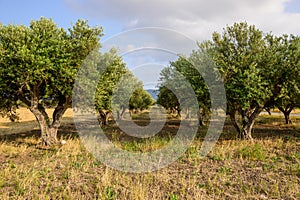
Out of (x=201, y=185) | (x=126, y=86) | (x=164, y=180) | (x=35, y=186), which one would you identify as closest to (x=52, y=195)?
(x=35, y=186)

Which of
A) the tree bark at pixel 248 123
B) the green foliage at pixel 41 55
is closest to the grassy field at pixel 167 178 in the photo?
the tree bark at pixel 248 123

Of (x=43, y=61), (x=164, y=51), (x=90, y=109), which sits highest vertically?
(x=164, y=51)

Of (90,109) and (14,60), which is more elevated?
(14,60)

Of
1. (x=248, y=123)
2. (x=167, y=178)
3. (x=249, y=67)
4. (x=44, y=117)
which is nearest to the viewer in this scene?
(x=167, y=178)

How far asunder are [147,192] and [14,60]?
13818 mm

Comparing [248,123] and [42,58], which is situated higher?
[42,58]

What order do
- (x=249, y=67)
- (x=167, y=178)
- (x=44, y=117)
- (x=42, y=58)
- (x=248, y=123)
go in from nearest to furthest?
1. (x=167, y=178)
2. (x=42, y=58)
3. (x=249, y=67)
4. (x=44, y=117)
5. (x=248, y=123)

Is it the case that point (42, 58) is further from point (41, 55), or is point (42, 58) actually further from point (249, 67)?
point (249, 67)

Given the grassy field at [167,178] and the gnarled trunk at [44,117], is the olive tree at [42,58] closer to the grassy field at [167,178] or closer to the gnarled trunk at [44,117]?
→ the gnarled trunk at [44,117]

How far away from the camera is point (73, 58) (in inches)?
712

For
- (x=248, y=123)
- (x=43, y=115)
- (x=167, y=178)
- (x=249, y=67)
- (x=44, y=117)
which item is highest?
(x=249, y=67)

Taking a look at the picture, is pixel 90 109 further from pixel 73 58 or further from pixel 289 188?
pixel 289 188

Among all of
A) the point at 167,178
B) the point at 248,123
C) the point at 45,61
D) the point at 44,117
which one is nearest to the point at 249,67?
the point at 248,123

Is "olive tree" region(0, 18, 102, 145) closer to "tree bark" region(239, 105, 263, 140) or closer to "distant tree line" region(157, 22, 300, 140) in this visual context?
"distant tree line" region(157, 22, 300, 140)
